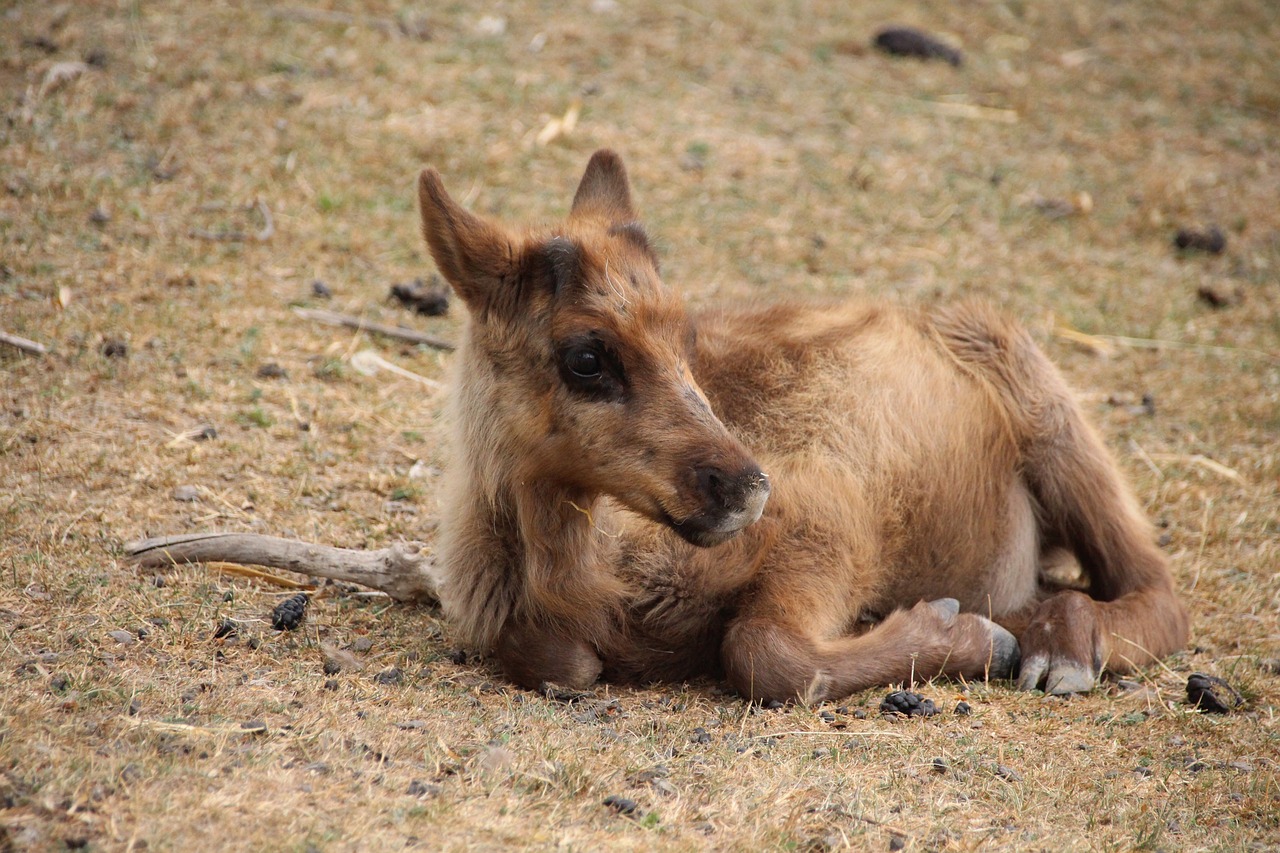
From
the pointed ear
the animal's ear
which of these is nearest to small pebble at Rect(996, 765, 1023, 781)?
the animal's ear

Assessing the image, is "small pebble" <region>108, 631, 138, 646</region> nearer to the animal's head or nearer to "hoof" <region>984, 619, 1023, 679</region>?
the animal's head

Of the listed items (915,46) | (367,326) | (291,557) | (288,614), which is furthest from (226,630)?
(915,46)

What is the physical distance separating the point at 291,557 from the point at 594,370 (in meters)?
1.95

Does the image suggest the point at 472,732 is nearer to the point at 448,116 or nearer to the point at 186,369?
the point at 186,369

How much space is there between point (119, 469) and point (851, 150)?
7.76 metres

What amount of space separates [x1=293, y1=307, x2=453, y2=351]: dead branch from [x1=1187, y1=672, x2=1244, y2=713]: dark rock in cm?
535

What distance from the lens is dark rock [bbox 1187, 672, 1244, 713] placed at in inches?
225

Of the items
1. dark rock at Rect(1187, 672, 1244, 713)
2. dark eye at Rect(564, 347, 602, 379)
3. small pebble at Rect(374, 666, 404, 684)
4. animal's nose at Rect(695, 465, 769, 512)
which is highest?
dark eye at Rect(564, 347, 602, 379)

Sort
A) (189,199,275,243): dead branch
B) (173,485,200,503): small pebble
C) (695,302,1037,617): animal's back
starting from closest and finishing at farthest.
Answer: (695,302,1037,617): animal's back < (173,485,200,503): small pebble < (189,199,275,243): dead branch

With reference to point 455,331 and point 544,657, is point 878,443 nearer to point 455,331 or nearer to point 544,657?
point 544,657

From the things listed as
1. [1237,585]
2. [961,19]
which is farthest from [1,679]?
[961,19]

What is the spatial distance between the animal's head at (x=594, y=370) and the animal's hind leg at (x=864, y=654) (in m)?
0.75

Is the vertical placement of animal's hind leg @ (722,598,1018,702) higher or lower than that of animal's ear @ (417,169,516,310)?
lower

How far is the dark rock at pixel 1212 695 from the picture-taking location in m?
5.72
